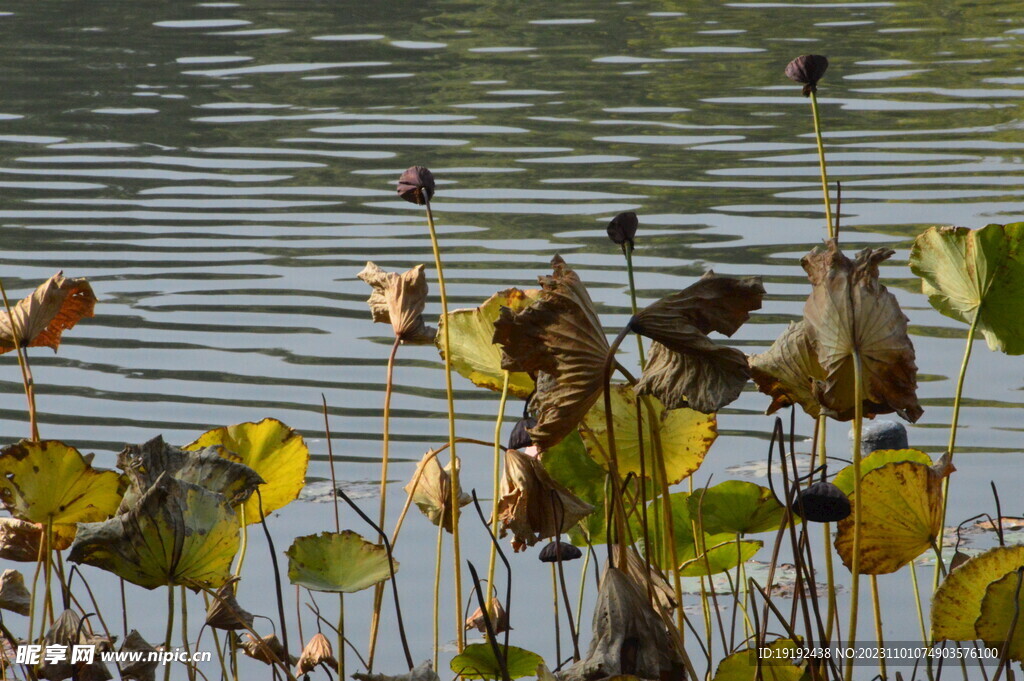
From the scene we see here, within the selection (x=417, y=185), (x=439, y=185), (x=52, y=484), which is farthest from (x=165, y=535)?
(x=439, y=185)

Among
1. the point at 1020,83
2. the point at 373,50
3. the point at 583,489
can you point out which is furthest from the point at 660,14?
the point at 583,489

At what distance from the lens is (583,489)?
4.96 feet

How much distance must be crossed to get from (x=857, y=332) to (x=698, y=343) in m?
0.14

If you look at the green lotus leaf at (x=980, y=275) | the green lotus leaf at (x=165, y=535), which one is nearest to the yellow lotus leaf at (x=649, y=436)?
the green lotus leaf at (x=980, y=275)

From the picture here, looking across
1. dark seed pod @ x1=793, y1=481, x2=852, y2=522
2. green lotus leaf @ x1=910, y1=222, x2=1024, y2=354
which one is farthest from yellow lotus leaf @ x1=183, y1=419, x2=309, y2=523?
green lotus leaf @ x1=910, y1=222, x2=1024, y2=354

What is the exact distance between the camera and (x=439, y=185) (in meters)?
6.31

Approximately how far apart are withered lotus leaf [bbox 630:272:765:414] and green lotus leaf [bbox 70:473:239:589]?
384 millimetres

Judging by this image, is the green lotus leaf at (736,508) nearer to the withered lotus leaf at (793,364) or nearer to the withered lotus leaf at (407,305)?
the withered lotus leaf at (793,364)

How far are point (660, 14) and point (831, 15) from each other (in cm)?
138

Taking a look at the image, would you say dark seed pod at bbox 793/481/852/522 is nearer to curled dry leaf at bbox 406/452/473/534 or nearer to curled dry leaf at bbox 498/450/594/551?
curled dry leaf at bbox 498/450/594/551

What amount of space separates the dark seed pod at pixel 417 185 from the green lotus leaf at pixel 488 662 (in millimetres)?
446

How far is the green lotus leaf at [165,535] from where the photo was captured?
45.1 inches

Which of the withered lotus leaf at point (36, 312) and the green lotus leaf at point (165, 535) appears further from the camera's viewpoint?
the withered lotus leaf at point (36, 312)

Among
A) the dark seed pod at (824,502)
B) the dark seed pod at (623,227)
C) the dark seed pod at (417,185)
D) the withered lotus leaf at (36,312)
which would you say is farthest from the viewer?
the withered lotus leaf at (36,312)
